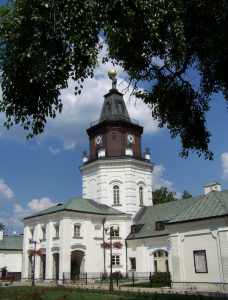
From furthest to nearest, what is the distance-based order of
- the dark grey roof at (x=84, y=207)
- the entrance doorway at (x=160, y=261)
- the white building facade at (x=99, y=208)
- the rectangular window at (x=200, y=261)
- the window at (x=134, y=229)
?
the window at (x=134, y=229)
the dark grey roof at (x=84, y=207)
the white building facade at (x=99, y=208)
the entrance doorway at (x=160, y=261)
the rectangular window at (x=200, y=261)

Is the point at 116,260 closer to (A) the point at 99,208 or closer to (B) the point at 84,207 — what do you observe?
(A) the point at 99,208

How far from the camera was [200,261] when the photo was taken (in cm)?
1711

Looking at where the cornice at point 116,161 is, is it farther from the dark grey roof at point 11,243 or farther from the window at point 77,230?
the dark grey roof at point 11,243

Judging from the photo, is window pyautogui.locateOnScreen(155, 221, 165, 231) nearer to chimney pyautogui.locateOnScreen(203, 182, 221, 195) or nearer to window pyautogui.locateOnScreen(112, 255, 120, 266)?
chimney pyautogui.locateOnScreen(203, 182, 221, 195)

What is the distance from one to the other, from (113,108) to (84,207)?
13.0 meters

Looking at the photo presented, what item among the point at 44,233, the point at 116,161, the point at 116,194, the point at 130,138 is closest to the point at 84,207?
the point at 116,194

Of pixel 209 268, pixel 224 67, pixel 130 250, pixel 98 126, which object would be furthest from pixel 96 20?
pixel 98 126

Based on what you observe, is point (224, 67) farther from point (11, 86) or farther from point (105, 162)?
point (105, 162)

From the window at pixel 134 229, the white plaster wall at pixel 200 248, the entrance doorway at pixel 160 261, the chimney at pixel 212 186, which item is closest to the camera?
the white plaster wall at pixel 200 248

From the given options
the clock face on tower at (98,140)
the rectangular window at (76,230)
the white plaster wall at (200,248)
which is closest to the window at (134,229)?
the rectangular window at (76,230)

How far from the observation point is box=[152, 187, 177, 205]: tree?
45094mm

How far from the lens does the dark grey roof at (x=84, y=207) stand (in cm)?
3030

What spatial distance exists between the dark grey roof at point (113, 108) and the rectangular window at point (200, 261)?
21.1 meters

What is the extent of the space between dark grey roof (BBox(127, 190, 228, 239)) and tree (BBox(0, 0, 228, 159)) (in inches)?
370
